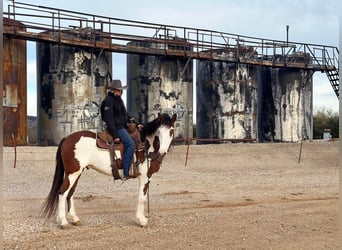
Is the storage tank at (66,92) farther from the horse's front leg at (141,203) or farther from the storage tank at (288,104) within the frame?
the horse's front leg at (141,203)

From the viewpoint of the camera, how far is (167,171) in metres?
19.7

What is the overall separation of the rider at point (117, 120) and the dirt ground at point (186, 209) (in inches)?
46.8

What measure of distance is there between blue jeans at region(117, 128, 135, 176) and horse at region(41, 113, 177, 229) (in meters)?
0.16

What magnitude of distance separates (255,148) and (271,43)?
9.92 metres

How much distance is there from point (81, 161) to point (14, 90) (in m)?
16.2

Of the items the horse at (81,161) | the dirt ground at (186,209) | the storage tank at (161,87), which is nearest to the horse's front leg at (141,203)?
the horse at (81,161)

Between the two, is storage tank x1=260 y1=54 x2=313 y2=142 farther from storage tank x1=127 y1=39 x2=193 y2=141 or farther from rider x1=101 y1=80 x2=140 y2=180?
rider x1=101 y1=80 x2=140 y2=180

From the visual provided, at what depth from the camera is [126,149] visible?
853 centimetres

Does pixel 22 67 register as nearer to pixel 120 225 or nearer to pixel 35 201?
pixel 35 201

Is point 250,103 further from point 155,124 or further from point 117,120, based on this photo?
point 117,120

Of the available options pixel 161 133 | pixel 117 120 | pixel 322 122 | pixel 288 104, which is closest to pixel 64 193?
pixel 117 120

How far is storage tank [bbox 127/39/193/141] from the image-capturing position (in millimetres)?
28422

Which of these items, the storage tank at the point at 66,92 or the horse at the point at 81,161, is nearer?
the horse at the point at 81,161

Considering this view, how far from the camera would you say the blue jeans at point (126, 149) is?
8.53 metres
